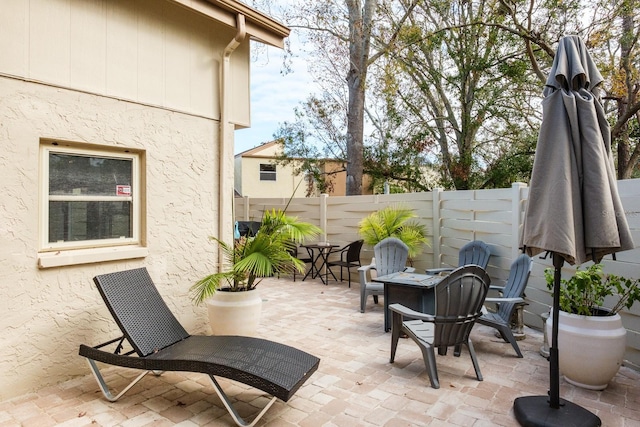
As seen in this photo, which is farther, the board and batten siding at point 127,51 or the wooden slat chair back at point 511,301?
the wooden slat chair back at point 511,301

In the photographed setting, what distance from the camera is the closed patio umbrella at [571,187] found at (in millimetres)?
2668

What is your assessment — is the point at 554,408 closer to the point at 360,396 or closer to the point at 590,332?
the point at 590,332

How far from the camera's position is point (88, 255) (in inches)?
149

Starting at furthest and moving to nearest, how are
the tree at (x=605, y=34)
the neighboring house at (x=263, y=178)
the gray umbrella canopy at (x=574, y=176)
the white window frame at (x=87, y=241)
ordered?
the neighboring house at (x=263, y=178)
the tree at (x=605, y=34)
the white window frame at (x=87, y=241)
the gray umbrella canopy at (x=574, y=176)

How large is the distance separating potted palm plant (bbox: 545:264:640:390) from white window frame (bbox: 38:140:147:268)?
4.17 m

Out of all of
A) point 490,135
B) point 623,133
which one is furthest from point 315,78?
point 623,133

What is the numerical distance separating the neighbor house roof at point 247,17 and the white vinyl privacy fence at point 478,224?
227cm

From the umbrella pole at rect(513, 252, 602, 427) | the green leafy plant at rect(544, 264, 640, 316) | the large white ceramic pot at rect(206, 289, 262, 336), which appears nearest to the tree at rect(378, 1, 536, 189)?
the green leafy plant at rect(544, 264, 640, 316)

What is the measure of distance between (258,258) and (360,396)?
1745mm

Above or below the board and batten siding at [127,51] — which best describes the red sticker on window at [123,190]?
below

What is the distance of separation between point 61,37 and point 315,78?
12.8 metres

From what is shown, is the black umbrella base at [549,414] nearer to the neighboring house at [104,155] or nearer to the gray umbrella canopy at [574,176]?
the gray umbrella canopy at [574,176]

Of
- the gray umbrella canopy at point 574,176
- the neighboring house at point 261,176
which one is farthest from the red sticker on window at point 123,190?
the neighboring house at point 261,176

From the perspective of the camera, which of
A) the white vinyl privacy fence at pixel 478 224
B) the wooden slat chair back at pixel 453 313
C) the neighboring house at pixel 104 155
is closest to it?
the neighboring house at pixel 104 155
